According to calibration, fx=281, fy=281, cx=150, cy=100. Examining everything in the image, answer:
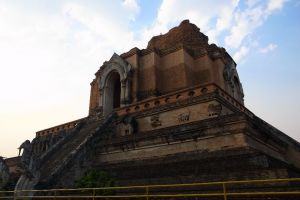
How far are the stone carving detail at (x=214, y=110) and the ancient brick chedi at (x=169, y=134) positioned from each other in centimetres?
4

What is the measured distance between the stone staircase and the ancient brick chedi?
34 mm

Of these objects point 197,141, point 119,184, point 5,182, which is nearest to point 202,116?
point 197,141

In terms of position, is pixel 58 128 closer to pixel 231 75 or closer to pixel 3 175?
pixel 3 175

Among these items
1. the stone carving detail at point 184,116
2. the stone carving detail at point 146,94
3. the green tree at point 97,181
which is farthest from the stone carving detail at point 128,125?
the green tree at point 97,181

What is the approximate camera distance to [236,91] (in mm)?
20031

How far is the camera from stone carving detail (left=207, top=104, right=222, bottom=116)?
1134cm

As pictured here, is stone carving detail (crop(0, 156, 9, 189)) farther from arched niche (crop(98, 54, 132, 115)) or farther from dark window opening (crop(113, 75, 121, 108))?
dark window opening (crop(113, 75, 121, 108))

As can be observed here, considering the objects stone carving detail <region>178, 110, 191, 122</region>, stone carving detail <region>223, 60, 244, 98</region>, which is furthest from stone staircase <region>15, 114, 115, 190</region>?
stone carving detail <region>223, 60, 244, 98</region>

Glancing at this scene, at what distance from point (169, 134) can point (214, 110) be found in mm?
2331

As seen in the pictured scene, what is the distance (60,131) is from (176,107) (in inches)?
403

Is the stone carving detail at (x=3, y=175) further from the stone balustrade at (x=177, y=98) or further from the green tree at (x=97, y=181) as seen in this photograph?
the stone balustrade at (x=177, y=98)

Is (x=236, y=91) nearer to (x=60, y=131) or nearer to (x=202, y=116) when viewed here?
(x=202, y=116)

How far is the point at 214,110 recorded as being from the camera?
1138cm

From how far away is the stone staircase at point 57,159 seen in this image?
10156mm
